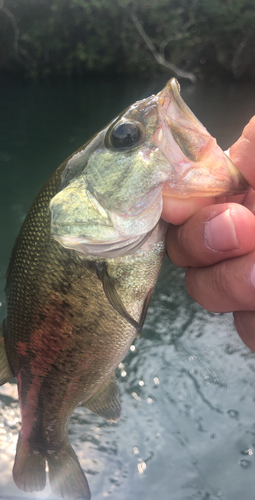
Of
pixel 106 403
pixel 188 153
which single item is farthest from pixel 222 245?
pixel 106 403

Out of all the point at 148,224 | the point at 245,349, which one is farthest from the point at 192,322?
the point at 148,224

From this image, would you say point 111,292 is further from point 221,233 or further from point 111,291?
point 221,233

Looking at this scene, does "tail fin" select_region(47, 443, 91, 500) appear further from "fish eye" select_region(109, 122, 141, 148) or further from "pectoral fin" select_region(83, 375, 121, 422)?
"fish eye" select_region(109, 122, 141, 148)

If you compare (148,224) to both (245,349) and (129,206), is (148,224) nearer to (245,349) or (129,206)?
(129,206)

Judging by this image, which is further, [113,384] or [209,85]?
[209,85]

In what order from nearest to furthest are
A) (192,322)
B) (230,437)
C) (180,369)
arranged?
(230,437)
(180,369)
(192,322)

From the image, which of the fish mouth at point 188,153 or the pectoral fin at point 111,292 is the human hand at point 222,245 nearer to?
the fish mouth at point 188,153

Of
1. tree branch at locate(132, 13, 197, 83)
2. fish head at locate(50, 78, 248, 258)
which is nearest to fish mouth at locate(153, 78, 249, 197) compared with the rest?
fish head at locate(50, 78, 248, 258)

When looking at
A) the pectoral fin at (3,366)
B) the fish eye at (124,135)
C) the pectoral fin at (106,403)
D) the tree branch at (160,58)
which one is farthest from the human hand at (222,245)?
the tree branch at (160,58)
